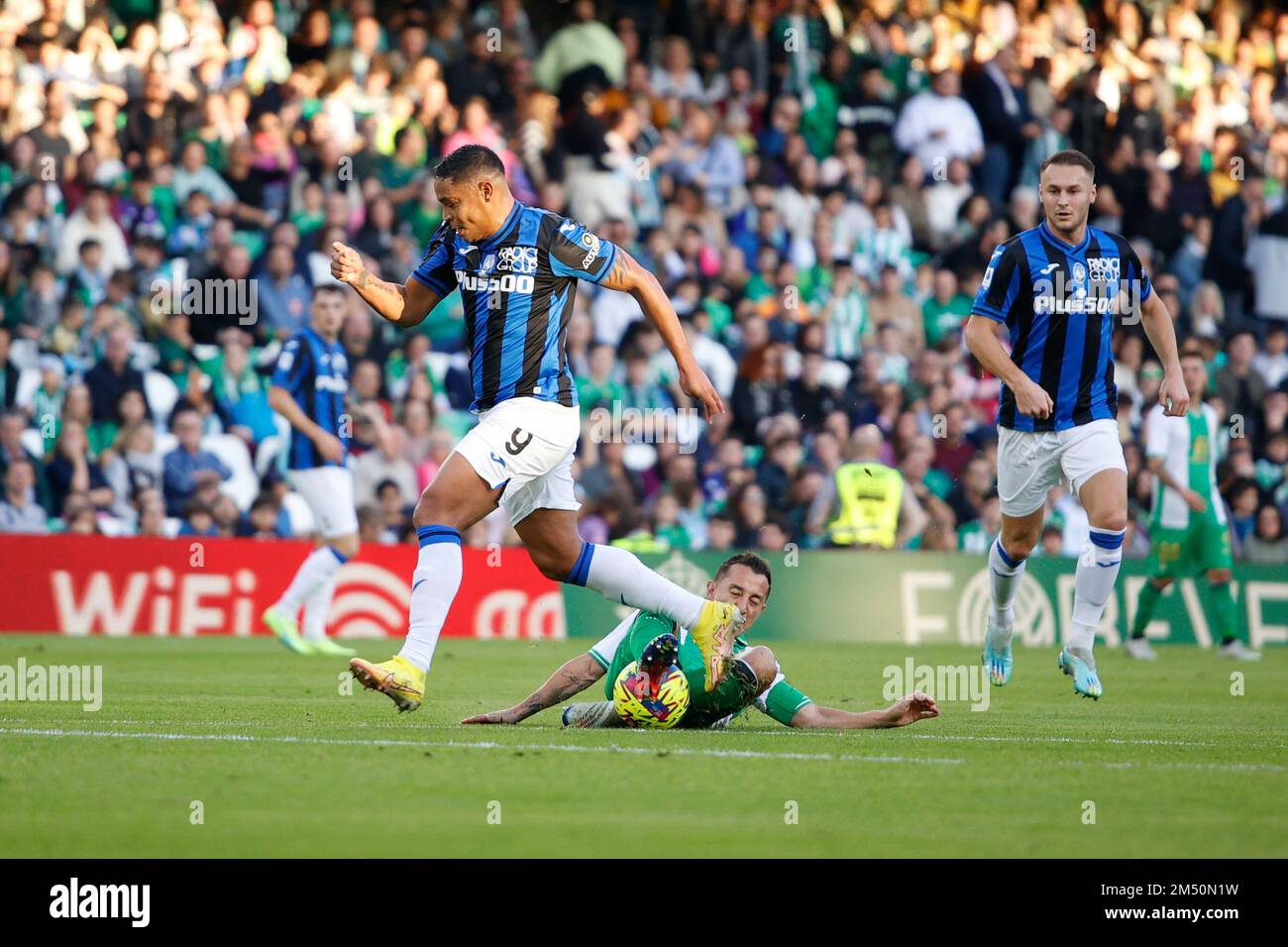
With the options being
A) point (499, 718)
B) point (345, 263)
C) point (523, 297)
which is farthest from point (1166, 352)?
point (345, 263)

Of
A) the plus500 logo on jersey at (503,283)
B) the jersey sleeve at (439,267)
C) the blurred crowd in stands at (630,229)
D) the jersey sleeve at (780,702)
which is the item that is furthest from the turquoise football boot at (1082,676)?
the blurred crowd in stands at (630,229)

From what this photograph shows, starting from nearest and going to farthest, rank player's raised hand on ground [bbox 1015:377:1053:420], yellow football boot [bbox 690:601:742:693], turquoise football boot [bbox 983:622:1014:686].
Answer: yellow football boot [bbox 690:601:742:693] → player's raised hand on ground [bbox 1015:377:1053:420] → turquoise football boot [bbox 983:622:1014:686]

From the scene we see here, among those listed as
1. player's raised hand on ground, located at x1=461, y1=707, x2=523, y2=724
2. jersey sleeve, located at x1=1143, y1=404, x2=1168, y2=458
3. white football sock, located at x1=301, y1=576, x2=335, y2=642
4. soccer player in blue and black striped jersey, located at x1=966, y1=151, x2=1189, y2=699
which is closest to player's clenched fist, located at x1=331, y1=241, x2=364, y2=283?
player's raised hand on ground, located at x1=461, y1=707, x2=523, y2=724

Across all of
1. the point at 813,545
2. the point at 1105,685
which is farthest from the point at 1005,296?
the point at 813,545

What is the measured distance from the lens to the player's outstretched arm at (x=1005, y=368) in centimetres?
1026

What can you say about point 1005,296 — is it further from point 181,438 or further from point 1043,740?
point 181,438

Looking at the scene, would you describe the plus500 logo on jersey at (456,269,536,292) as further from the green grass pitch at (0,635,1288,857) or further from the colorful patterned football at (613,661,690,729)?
the green grass pitch at (0,635,1288,857)

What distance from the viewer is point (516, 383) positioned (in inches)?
351

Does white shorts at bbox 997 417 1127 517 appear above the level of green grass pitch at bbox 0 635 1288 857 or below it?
above

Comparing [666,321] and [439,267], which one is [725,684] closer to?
[666,321]

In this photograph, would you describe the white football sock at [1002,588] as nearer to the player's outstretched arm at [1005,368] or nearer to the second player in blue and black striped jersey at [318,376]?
the player's outstretched arm at [1005,368]

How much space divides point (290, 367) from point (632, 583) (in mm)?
6816

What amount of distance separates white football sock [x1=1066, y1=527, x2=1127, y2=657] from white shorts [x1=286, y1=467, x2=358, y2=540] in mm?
6328

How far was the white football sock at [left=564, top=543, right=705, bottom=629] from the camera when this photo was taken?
8.57 m
